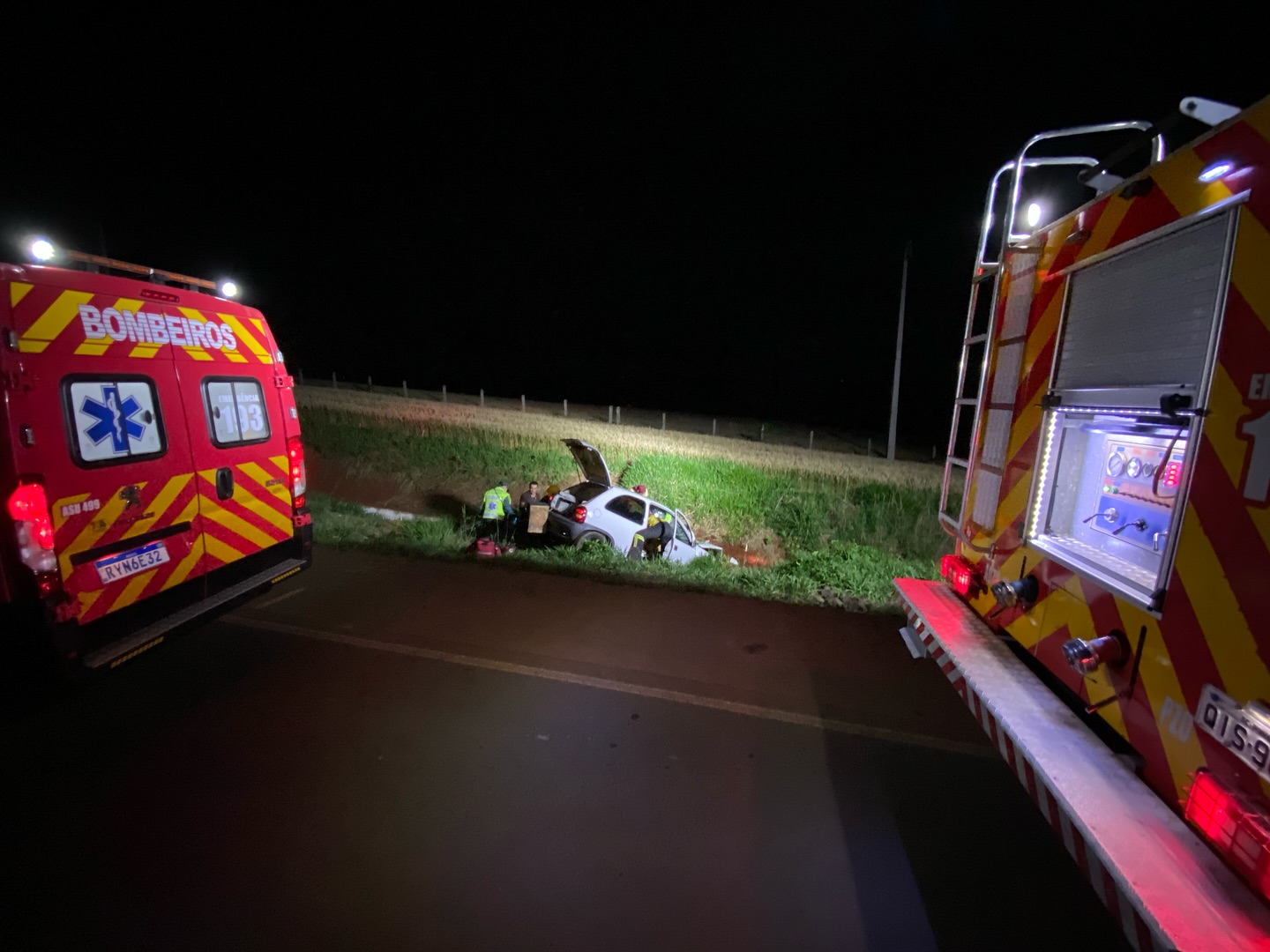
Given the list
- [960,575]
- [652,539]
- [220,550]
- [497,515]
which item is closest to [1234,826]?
[960,575]

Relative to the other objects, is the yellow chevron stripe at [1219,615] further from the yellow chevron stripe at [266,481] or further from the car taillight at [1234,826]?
the yellow chevron stripe at [266,481]

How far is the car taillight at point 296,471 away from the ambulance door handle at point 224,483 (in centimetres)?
64

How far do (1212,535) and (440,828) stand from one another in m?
3.29

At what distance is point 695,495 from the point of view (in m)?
15.2

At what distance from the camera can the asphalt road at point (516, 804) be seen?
7.54 ft

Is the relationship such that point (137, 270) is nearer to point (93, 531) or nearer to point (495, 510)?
point (93, 531)

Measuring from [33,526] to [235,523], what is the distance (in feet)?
4.35

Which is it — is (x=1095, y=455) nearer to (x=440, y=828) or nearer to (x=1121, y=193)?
(x=1121, y=193)

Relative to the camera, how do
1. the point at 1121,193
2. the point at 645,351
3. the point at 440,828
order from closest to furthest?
1. the point at 1121,193
2. the point at 440,828
3. the point at 645,351

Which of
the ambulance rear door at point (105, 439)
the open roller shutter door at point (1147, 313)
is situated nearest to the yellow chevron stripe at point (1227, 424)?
the open roller shutter door at point (1147, 313)

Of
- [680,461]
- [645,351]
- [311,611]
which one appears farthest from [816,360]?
[311,611]

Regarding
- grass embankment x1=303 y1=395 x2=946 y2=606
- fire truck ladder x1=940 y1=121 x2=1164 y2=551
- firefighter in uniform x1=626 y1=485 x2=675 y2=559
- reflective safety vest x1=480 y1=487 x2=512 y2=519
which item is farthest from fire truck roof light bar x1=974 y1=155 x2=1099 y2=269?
reflective safety vest x1=480 y1=487 x2=512 y2=519

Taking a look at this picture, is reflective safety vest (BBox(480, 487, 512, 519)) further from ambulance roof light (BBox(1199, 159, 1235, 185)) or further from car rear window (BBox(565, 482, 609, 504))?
ambulance roof light (BBox(1199, 159, 1235, 185))

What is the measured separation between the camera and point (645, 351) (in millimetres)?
74062
